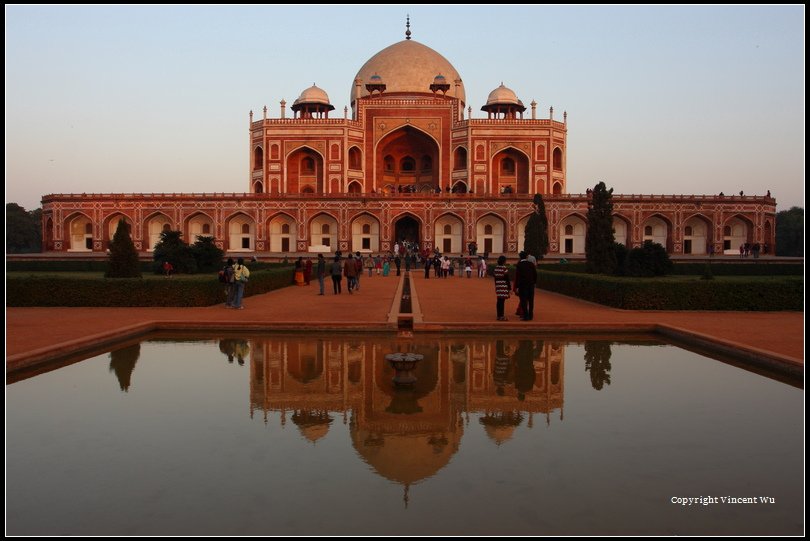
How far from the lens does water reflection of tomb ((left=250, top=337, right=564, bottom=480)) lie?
414 cm

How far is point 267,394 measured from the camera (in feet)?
17.7

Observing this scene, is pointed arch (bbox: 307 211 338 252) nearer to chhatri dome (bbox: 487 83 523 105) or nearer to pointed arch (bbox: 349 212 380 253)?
pointed arch (bbox: 349 212 380 253)

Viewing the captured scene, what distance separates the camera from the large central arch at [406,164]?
40438 mm

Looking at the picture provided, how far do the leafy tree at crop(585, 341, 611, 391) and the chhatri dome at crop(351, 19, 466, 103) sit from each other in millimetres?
35194

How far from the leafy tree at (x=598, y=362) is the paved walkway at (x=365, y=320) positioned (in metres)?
0.98

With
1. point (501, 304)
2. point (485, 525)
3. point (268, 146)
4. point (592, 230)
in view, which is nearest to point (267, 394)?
point (485, 525)

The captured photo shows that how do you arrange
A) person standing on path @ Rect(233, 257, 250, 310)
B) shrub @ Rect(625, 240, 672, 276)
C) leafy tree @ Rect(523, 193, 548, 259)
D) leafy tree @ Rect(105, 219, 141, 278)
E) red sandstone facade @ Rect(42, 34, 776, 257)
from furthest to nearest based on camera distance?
red sandstone facade @ Rect(42, 34, 776, 257) → leafy tree @ Rect(523, 193, 548, 259) → shrub @ Rect(625, 240, 672, 276) → leafy tree @ Rect(105, 219, 141, 278) → person standing on path @ Rect(233, 257, 250, 310)

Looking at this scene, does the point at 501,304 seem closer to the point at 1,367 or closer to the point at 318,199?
the point at 1,367

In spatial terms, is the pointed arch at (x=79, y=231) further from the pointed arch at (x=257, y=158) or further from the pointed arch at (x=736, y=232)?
the pointed arch at (x=736, y=232)

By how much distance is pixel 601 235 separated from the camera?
17.1 meters

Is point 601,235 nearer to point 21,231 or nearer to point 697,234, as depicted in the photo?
point 697,234

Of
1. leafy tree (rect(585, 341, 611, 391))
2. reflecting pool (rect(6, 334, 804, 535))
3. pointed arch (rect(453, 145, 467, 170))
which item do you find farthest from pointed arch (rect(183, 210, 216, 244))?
leafy tree (rect(585, 341, 611, 391))

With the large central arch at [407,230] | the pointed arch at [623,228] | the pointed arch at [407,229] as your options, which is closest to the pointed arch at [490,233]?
the pointed arch at [407,229]

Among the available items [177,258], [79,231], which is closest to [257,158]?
[79,231]
